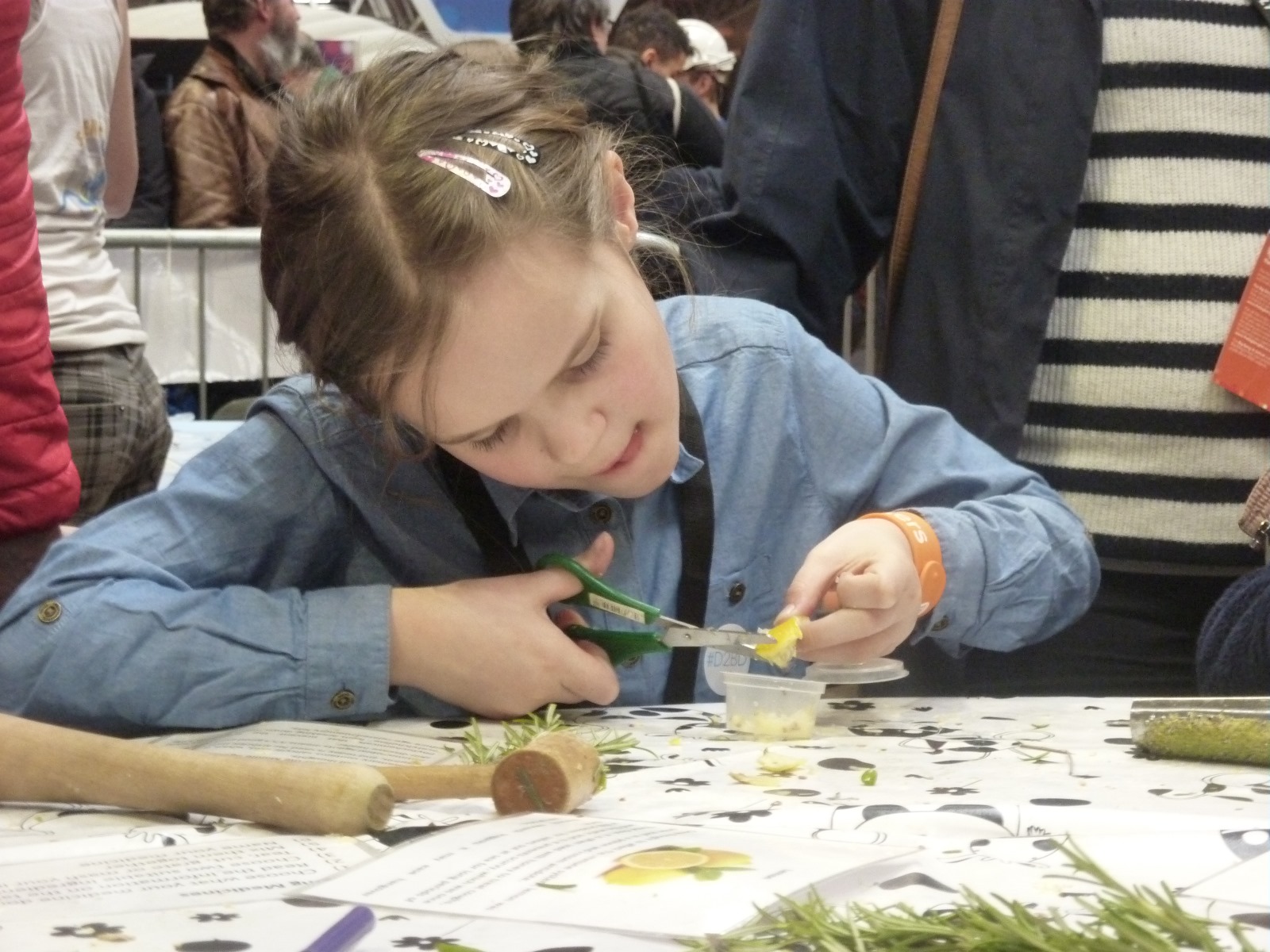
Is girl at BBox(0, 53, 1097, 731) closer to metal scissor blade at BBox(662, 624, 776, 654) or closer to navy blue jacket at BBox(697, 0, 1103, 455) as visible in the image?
metal scissor blade at BBox(662, 624, 776, 654)

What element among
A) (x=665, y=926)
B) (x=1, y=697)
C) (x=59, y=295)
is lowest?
(x=1, y=697)

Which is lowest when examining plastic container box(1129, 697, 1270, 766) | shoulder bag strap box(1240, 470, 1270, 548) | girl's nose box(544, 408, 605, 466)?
plastic container box(1129, 697, 1270, 766)

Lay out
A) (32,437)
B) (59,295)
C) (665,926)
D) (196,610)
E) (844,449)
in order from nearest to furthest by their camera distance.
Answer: (665,926), (196,610), (844,449), (32,437), (59,295)

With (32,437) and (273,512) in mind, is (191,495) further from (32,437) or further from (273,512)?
(32,437)

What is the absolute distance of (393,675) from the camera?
126 centimetres

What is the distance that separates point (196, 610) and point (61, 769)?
33 cm

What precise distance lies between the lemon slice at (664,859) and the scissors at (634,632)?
416mm

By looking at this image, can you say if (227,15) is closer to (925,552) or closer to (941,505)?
(941,505)

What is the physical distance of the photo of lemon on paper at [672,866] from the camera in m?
0.73

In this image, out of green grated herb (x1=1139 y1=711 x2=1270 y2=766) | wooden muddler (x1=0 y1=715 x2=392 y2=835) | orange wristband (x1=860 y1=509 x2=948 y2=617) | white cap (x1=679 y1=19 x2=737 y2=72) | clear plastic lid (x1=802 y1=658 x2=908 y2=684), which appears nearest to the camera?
wooden muddler (x1=0 y1=715 x2=392 y2=835)

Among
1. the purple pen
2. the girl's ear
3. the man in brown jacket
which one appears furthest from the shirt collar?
the man in brown jacket

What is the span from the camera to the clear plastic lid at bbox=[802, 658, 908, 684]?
47.3 inches

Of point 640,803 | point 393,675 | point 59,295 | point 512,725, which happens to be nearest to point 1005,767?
point 640,803

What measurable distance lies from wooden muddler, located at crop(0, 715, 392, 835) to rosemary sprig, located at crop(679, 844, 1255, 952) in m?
0.29
